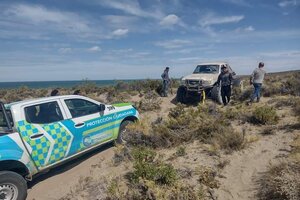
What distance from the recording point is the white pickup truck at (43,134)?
15.5 ft

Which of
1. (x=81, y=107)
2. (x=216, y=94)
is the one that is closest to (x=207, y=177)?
(x=81, y=107)

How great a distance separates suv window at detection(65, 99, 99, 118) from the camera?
6230mm

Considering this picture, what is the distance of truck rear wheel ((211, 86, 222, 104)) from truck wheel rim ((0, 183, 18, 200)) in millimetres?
9726

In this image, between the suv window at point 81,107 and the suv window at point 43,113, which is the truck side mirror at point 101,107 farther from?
the suv window at point 43,113

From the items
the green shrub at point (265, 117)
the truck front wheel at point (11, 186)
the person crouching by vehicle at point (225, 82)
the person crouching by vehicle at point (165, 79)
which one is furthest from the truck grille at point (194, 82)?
the truck front wheel at point (11, 186)

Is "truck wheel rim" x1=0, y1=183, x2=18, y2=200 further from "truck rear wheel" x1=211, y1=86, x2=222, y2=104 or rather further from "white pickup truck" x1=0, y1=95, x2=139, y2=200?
"truck rear wheel" x1=211, y1=86, x2=222, y2=104

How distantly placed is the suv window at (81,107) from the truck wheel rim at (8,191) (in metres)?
1.94

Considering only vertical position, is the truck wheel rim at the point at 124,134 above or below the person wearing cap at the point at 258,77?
below

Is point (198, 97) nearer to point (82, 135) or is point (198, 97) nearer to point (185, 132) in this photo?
point (185, 132)

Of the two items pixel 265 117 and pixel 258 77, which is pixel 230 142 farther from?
pixel 258 77

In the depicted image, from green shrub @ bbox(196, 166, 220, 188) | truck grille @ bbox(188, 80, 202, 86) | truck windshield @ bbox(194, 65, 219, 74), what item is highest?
truck windshield @ bbox(194, 65, 219, 74)

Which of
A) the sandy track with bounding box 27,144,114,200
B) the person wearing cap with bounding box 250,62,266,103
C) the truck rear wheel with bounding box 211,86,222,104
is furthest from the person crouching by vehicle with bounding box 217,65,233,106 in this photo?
the sandy track with bounding box 27,144,114,200

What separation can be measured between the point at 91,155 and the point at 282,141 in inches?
174

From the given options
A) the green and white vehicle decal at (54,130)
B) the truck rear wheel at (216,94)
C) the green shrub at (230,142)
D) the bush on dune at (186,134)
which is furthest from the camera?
the truck rear wheel at (216,94)
